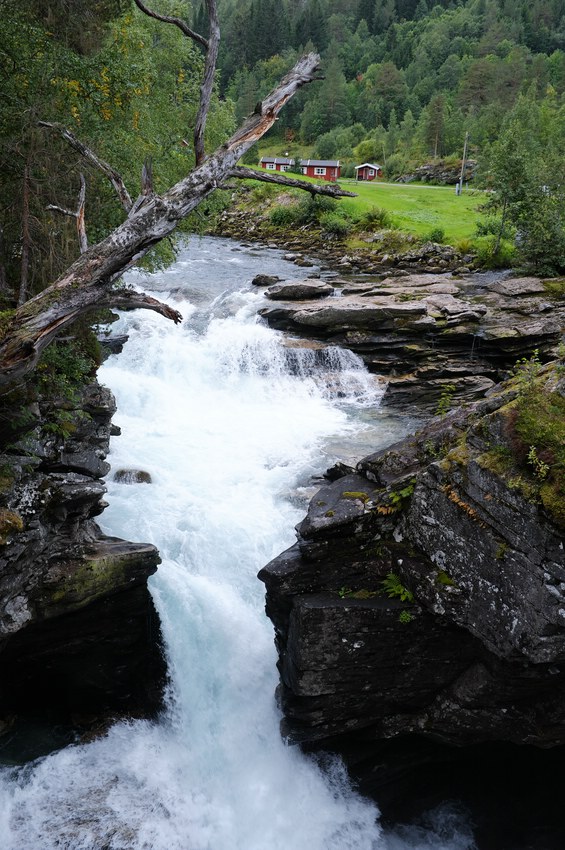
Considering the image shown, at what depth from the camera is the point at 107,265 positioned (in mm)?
7816

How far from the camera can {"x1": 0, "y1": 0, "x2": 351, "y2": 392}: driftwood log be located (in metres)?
7.62

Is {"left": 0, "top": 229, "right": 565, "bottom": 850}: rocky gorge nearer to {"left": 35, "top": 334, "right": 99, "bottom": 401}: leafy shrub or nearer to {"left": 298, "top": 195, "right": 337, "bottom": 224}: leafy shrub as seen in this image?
{"left": 35, "top": 334, "right": 99, "bottom": 401}: leafy shrub

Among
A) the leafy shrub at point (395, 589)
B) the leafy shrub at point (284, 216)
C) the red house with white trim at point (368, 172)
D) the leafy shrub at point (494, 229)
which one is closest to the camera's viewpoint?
the leafy shrub at point (395, 589)

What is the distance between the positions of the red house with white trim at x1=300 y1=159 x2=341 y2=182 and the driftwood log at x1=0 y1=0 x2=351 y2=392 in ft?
268

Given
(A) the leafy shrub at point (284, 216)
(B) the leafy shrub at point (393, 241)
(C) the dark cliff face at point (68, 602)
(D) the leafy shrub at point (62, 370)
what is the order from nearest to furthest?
(C) the dark cliff face at point (68, 602)
(D) the leafy shrub at point (62, 370)
(B) the leafy shrub at point (393, 241)
(A) the leafy shrub at point (284, 216)

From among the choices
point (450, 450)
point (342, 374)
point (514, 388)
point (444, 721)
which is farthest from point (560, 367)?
point (342, 374)

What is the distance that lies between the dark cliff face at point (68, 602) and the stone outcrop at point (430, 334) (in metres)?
15.0

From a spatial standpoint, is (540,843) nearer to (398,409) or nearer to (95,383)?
(95,383)

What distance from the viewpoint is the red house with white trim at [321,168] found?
278 feet

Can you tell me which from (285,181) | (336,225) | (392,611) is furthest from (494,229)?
(392,611)

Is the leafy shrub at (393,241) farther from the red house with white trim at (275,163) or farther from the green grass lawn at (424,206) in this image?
the red house with white trim at (275,163)

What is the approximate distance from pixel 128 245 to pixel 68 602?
6.74m

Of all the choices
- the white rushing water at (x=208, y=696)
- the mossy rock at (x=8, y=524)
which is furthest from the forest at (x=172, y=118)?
the white rushing water at (x=208, y=696)

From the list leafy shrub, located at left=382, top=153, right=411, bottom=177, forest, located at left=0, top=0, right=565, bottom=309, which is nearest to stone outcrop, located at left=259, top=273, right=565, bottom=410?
forest, located at left=0, top=0, right=565, bottom=309
